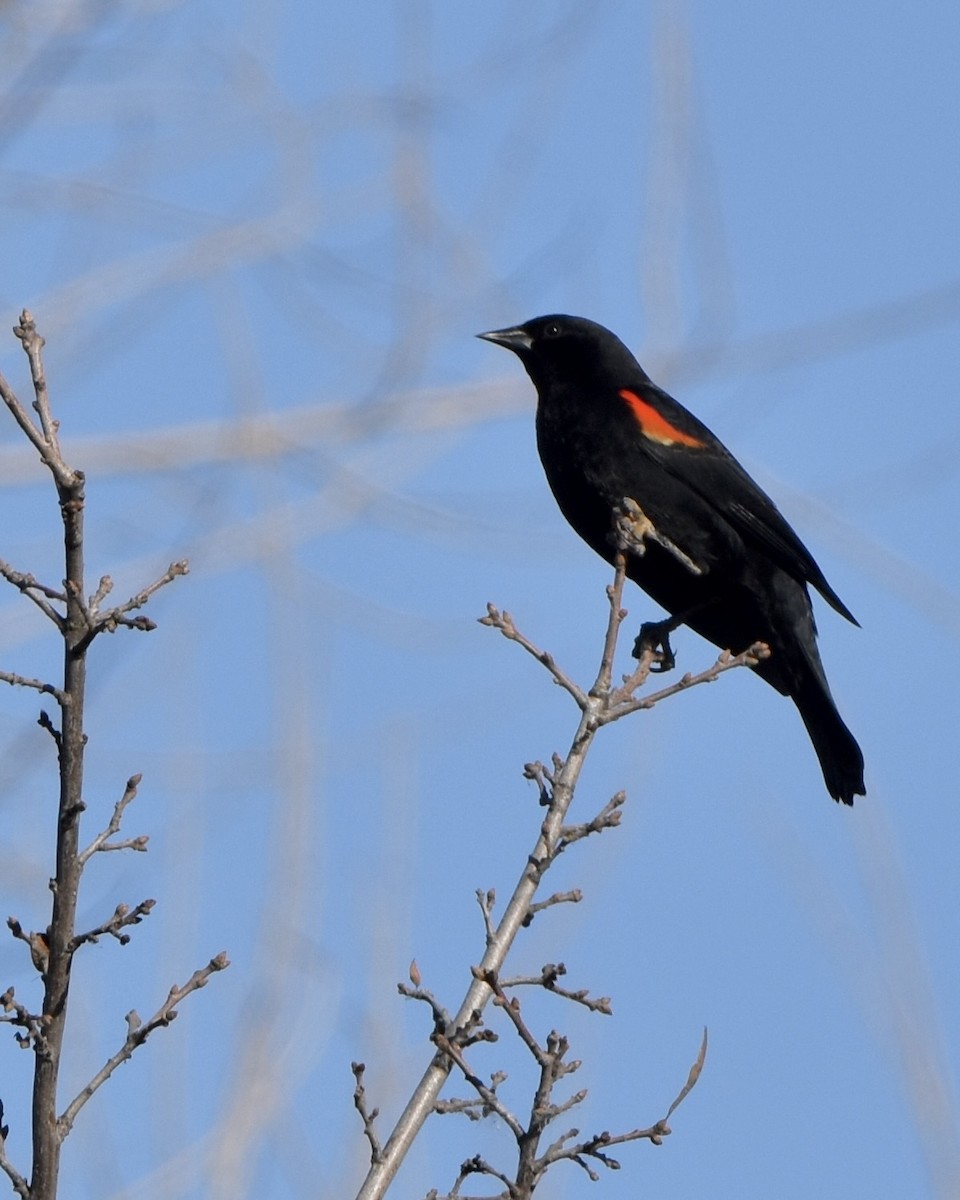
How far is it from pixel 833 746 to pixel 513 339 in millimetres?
1793

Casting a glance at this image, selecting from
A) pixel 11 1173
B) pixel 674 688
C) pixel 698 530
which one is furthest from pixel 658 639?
pixel 11 1173

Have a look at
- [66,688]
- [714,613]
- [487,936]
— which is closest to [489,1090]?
[487,936]

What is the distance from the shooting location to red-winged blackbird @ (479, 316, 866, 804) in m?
4.57

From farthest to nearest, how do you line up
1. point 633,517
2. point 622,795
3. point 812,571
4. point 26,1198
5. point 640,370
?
point 640,370 → point 812,571 → point 633,517 → point 622,795 → point 26,1198

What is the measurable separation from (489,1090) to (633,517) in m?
2.17

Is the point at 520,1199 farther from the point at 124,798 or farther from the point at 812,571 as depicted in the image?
the point at 812,571

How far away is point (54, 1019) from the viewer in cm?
190

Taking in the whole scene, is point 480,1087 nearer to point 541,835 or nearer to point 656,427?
point 541,835

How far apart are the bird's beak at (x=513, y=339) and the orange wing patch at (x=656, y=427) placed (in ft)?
1.86

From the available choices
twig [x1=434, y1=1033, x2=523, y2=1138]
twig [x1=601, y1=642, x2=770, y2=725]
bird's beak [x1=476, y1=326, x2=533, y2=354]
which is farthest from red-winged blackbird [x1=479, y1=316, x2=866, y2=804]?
twig [x1=434, y1=1033, x2=523, y2=1138]

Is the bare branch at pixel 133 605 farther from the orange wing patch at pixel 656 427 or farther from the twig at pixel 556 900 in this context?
the orange wing patch at pixel 656 427

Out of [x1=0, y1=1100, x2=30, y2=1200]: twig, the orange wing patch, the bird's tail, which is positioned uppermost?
the orange wing patch

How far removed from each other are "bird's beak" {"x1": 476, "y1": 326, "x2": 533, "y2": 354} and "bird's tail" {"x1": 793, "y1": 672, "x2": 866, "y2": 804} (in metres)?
1.53

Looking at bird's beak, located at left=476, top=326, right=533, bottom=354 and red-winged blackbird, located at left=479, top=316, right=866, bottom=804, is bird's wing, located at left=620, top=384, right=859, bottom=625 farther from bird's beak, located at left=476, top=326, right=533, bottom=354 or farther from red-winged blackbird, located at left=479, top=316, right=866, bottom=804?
bird's beak, located at left=476, top=326, right=533, bottom=354
